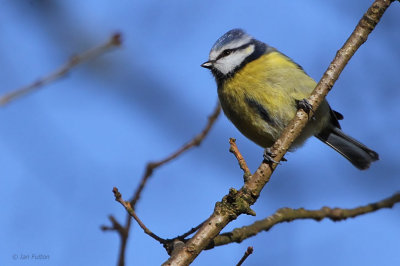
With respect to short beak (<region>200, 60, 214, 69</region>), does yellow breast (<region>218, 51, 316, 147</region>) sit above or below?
below

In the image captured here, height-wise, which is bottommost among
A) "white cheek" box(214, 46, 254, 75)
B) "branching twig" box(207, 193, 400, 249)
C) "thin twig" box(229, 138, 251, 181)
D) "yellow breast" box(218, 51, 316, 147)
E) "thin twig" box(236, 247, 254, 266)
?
"thin twig" box(236, 247, 254, 266)

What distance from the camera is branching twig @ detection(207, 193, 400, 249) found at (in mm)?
2156

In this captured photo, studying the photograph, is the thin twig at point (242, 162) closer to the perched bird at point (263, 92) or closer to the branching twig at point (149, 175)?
the branching twig at point (149, 175)

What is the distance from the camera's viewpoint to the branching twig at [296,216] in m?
2.16

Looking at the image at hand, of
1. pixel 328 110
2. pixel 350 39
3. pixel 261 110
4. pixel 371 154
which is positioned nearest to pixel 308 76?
pixel 328 110

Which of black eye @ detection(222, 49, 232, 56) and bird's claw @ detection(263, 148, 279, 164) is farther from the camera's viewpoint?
black eye @ detection(222, 49, 232, 56)

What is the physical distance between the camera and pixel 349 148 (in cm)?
397

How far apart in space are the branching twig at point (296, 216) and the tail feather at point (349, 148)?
60.1 inches

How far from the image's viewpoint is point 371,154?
153 inches

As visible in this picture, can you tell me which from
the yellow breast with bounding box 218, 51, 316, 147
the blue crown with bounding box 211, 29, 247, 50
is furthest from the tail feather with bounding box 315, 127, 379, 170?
the blue crown with bounding box 211, 29, 247, 50

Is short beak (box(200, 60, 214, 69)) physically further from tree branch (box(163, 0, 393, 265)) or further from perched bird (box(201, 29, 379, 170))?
tree branch (box(163, 0, 393, 265))

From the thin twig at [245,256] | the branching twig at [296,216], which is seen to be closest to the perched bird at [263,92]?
the branching twig at [296,216]

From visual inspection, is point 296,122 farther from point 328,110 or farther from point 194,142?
point 328,110

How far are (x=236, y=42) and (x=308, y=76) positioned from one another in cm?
66
